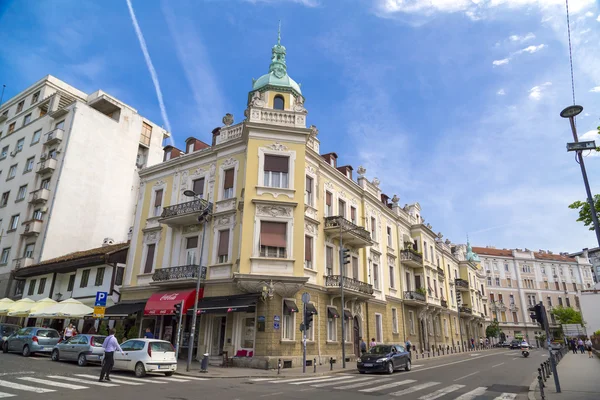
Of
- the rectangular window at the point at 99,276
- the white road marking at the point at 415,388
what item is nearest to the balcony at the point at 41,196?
the rectangular window at the point at 99,276

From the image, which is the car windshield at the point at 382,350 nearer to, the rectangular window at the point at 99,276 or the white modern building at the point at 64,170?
the rectangular window at the point at 99,276

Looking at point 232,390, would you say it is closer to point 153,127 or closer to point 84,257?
point 84,257

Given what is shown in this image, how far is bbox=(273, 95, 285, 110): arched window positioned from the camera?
26328mm

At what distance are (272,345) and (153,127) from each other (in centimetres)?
3492

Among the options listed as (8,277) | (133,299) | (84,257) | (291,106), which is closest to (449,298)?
(291,106)

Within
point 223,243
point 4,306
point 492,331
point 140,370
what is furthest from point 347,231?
point 492,331

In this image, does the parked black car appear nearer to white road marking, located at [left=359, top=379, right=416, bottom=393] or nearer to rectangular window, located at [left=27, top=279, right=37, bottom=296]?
white road marking, located at [left=359, top=379, right=416, bottom=393]

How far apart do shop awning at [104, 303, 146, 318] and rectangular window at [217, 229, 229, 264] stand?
20.2 feet

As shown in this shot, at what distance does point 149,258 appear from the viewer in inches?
1037

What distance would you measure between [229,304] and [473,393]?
12248 mm

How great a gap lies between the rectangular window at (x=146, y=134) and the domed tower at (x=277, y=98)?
22.0 metres

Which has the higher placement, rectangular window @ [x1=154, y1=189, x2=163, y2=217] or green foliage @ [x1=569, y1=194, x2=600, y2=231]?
rectangular window @ [x1=154, y1=189, x2=163, y2=217]

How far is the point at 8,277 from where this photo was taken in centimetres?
3500

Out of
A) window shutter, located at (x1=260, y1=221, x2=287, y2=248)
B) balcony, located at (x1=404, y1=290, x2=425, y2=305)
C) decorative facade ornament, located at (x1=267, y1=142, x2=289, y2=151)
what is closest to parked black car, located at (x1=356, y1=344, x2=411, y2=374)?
window shutter, located at (x1=260, y1=221, x2=287, y2=248)
